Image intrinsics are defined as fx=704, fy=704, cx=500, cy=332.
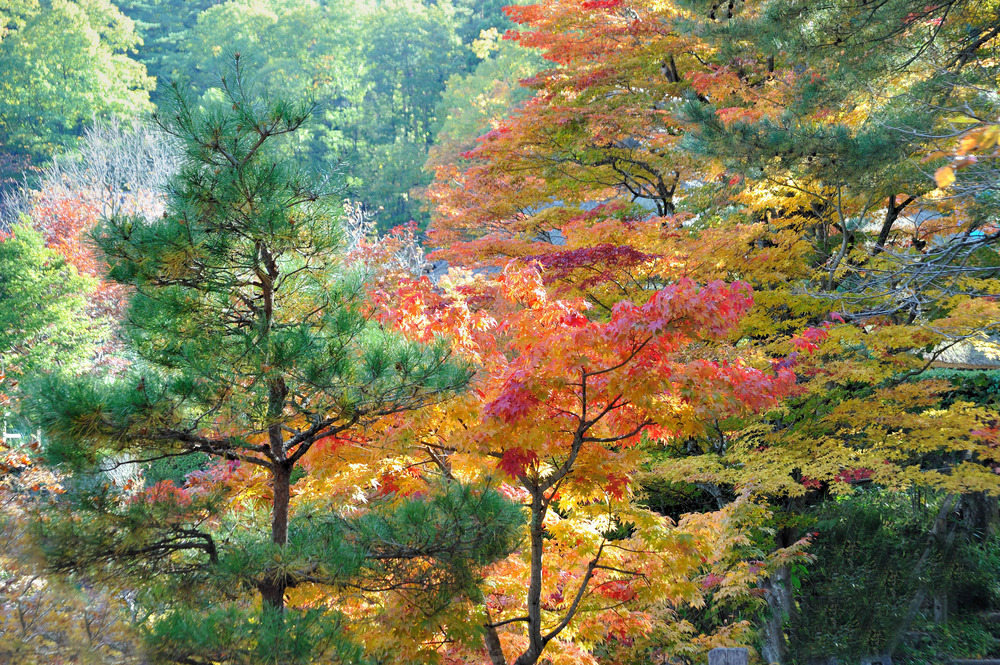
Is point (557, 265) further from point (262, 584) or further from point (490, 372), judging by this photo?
point (262, 584)

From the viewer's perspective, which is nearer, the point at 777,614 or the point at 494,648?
the point at 494,648

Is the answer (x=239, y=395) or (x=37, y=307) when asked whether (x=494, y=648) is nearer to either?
(x=239, y=395)

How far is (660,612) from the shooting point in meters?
5.41

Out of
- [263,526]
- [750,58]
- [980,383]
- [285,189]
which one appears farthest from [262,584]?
[980,383]

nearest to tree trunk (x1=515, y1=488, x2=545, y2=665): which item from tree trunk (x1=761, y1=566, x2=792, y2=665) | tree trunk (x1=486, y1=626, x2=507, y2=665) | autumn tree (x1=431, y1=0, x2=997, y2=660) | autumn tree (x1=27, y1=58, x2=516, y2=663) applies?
tree trunk (x1=486, y1=626, x2=507, y2=665)

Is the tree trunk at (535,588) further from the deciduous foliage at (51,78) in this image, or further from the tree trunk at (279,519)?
the deciduous foliage at (51,78)

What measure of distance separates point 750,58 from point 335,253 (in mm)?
6134

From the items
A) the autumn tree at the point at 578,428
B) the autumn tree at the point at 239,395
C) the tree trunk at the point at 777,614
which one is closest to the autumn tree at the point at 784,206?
the tree trunk at the point at 777,614

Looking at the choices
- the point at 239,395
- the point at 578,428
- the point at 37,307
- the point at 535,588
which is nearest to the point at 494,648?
the point at 535,588

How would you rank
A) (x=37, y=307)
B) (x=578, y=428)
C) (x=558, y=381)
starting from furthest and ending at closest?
(x=37, y=307) < (x=578, y=428) < (x=558, y=381)

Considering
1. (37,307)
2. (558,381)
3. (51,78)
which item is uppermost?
(558,381)

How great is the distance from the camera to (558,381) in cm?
395

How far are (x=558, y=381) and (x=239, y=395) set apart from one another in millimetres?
1680

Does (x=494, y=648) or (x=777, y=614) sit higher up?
(x=494, y=648)
